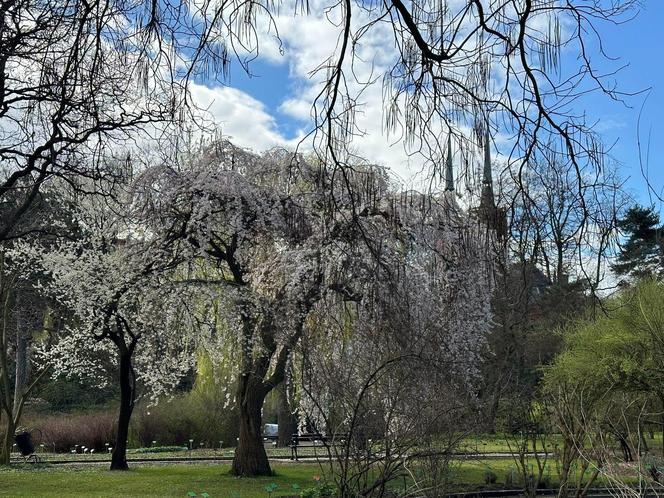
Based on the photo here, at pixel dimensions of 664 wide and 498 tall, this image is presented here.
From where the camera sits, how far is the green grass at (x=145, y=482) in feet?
42.1

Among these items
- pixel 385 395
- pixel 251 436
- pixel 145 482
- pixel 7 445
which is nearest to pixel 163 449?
pixel 7 445

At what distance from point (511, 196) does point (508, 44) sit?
547 millimetres

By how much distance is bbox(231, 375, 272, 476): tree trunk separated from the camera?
1602 cm

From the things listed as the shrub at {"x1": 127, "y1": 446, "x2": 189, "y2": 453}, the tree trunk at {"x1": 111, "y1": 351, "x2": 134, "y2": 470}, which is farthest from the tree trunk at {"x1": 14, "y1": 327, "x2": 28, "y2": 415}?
the tree trunk at {"x1": 111, "y1": 351, "x2": 134, "y2": 470}

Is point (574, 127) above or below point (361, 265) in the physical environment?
above

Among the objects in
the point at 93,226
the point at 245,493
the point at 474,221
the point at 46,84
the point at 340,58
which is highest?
the point at 93,226

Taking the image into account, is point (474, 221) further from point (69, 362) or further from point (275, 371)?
point (69, 362)

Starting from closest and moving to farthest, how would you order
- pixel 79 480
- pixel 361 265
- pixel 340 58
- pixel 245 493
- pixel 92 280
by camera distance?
pixel 340 58 → pixel 361 265 → pixel 245 493 → pixel 79 480 → pixel 92 280

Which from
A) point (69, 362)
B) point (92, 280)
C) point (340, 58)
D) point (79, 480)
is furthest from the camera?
point (69, 362)

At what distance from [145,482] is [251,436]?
2.62m

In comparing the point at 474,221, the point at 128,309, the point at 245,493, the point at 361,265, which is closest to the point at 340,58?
the point at 474,221

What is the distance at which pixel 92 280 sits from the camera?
1755 cm

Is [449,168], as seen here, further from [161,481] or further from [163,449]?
[163,449]

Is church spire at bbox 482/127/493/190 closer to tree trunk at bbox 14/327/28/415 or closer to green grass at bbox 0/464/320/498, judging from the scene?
green grass at bbox 0/464/320/498
